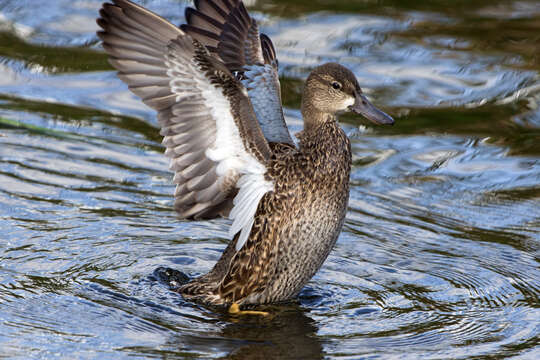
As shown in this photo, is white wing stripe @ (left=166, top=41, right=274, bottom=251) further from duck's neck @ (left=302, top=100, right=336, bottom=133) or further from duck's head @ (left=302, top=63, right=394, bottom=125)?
duck's head @ (left=302, top=63, right=394, bottom=125)

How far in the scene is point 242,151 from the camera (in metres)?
5.64

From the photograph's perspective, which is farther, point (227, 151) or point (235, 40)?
point (235, 40)

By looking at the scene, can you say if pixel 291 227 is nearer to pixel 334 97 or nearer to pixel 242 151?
pixel 242 151

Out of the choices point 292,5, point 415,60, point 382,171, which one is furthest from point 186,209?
point 292,5

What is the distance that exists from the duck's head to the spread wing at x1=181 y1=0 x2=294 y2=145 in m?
0.27

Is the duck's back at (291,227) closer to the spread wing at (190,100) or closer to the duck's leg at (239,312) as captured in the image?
the duck's leg at (239,312)

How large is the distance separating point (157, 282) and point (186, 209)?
2.23 ft

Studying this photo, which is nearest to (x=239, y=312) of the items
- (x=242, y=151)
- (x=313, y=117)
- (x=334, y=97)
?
(x=242, y=151)

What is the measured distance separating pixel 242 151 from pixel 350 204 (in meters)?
2.10

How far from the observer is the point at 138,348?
5.25 meters

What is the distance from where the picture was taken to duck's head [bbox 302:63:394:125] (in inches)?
247

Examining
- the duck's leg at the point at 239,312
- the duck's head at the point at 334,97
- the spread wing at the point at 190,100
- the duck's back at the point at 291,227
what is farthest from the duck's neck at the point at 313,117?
the duck's leg at the point at 239,312

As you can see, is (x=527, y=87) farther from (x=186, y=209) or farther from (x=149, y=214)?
(x=186, y=209)

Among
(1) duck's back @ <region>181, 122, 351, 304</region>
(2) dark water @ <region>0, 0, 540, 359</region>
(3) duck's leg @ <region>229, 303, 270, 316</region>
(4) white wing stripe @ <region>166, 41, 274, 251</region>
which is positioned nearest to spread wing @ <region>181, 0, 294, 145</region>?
(1) duck's back @ <region>181, 122, 351, 304</region>
